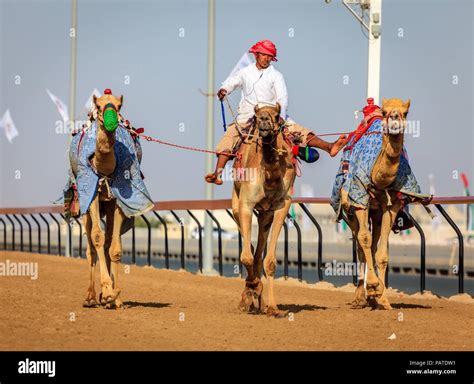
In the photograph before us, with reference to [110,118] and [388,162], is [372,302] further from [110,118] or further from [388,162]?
[110,118]

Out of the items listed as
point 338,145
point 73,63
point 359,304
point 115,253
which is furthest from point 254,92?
point 73,63

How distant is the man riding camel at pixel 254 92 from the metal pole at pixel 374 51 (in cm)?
837

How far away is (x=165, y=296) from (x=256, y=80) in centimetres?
413

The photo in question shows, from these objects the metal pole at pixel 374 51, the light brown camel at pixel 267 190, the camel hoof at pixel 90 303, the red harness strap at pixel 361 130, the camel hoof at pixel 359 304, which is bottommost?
the camel hoof at pixel 359 304

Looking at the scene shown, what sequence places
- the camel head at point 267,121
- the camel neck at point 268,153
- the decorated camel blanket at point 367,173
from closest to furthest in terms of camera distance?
the camel head at point 267,121, the camel neck at point 268,153, the decorated camel blanket at point 367,173

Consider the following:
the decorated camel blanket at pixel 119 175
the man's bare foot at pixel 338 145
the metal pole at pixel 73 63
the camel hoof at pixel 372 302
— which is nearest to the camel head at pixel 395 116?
the man's bare foot at pixel 338 145

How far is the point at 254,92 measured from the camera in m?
16.4

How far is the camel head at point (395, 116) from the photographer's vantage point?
15.8 metres

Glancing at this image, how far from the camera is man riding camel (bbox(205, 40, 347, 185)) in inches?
645

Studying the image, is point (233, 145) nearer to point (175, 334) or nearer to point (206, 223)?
point (175, 334)

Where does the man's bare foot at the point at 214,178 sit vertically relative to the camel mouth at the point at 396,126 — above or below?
below

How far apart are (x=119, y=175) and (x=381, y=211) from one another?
3337 millimetres

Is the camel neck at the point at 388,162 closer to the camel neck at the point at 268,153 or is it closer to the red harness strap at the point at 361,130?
the red harness strap at the point at 361,130
